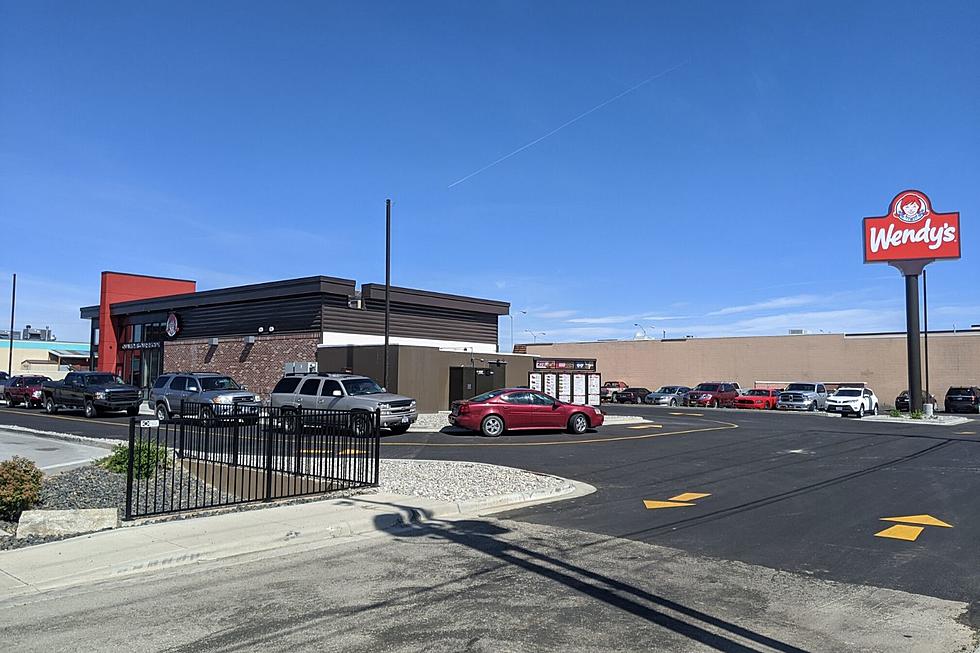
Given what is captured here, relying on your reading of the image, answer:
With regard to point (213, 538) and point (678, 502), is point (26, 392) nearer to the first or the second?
point (213, 538)

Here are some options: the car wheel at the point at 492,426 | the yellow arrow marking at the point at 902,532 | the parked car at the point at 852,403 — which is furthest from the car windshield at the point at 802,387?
Answer: the yellow arrow marking at the point at 902,532

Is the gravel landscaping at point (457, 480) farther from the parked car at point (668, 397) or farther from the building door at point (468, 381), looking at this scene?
the parked car at point (668, 397)

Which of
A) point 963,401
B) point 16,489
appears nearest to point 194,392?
point 16,489

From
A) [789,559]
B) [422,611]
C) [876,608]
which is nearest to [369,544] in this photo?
[422,611]

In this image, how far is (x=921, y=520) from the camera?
1091cm

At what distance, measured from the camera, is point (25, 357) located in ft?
253

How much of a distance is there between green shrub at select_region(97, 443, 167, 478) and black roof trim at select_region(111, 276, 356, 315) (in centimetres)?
2241

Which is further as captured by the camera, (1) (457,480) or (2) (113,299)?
(2) (113,299)

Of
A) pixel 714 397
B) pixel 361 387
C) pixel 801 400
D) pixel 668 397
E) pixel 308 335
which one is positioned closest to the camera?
pixel 361 387

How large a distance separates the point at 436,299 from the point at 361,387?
1686 centimetres

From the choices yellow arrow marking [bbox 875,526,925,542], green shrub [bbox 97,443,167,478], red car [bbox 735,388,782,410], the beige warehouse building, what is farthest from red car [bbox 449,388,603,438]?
the beige warehouse building

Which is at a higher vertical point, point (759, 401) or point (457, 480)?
point (759, 401)

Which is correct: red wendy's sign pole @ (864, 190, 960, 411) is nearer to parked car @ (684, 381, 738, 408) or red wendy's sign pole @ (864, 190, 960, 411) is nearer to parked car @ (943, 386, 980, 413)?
parked car @ (943, 386, 980, 413)

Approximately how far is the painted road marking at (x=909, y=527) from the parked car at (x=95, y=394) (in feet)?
91.4
